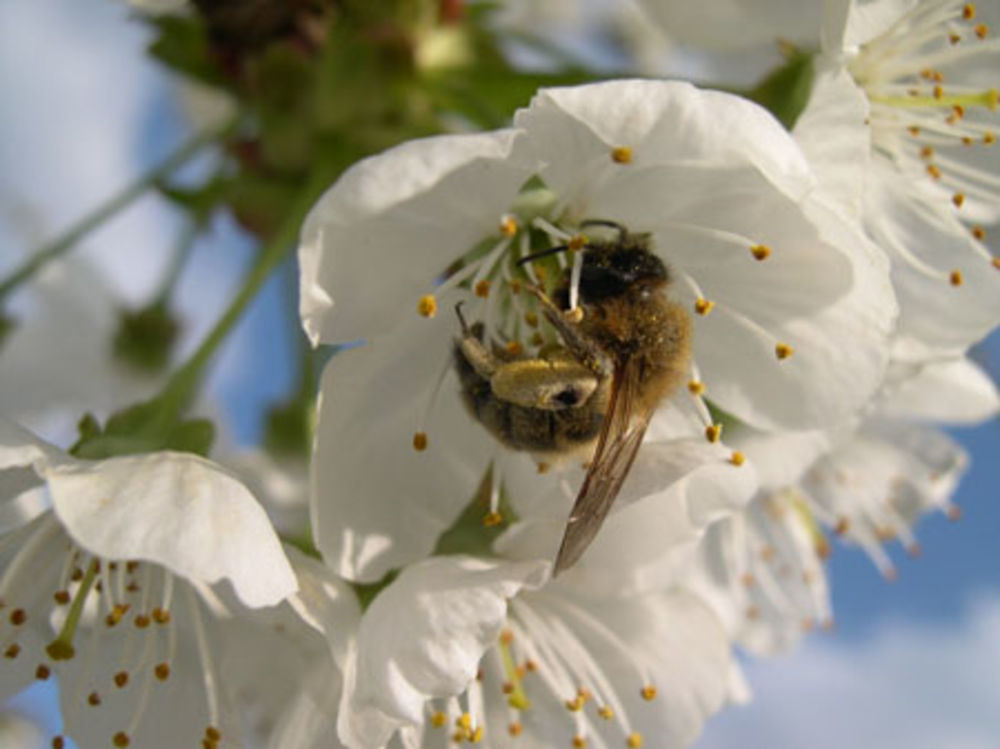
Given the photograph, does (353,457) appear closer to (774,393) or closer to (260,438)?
(774,393)

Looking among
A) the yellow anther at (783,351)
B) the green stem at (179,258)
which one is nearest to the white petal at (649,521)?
the yellow anther at (783,351)

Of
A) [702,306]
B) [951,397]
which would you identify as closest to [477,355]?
[702,306]

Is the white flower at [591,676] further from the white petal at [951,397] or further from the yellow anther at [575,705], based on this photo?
the white petal at [951,397]

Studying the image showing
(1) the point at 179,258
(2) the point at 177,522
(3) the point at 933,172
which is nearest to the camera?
(2) the point at 177,522

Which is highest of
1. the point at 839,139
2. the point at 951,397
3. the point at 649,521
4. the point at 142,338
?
the point at 839,139

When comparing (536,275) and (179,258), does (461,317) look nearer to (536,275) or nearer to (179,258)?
(536,275)
